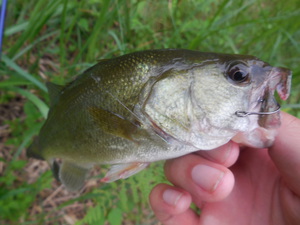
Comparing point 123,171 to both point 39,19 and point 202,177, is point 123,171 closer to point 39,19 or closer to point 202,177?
point 202,177

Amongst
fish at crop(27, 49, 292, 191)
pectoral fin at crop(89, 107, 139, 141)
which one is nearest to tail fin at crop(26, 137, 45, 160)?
fish at crop(27, 49, 292, 191)

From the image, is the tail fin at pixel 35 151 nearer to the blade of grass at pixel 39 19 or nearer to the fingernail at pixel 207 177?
the blade of grass at pixel 39 19

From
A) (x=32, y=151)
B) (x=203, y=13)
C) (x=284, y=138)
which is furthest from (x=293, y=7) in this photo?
(x=32, y=151)

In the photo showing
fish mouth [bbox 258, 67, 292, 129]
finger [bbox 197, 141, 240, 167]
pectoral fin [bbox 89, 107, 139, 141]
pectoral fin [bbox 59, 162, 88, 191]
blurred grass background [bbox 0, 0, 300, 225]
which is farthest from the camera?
blurred grass background [bbox 0, 0, 300, 225]

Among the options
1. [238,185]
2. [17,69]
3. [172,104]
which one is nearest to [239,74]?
[172,104]

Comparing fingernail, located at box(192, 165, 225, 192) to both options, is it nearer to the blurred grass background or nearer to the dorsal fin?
the blurred grass background

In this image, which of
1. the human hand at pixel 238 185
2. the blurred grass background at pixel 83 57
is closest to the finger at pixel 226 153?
the human hand at pixel 238 185

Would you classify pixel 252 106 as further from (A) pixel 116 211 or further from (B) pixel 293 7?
(B) pixel 293 7
